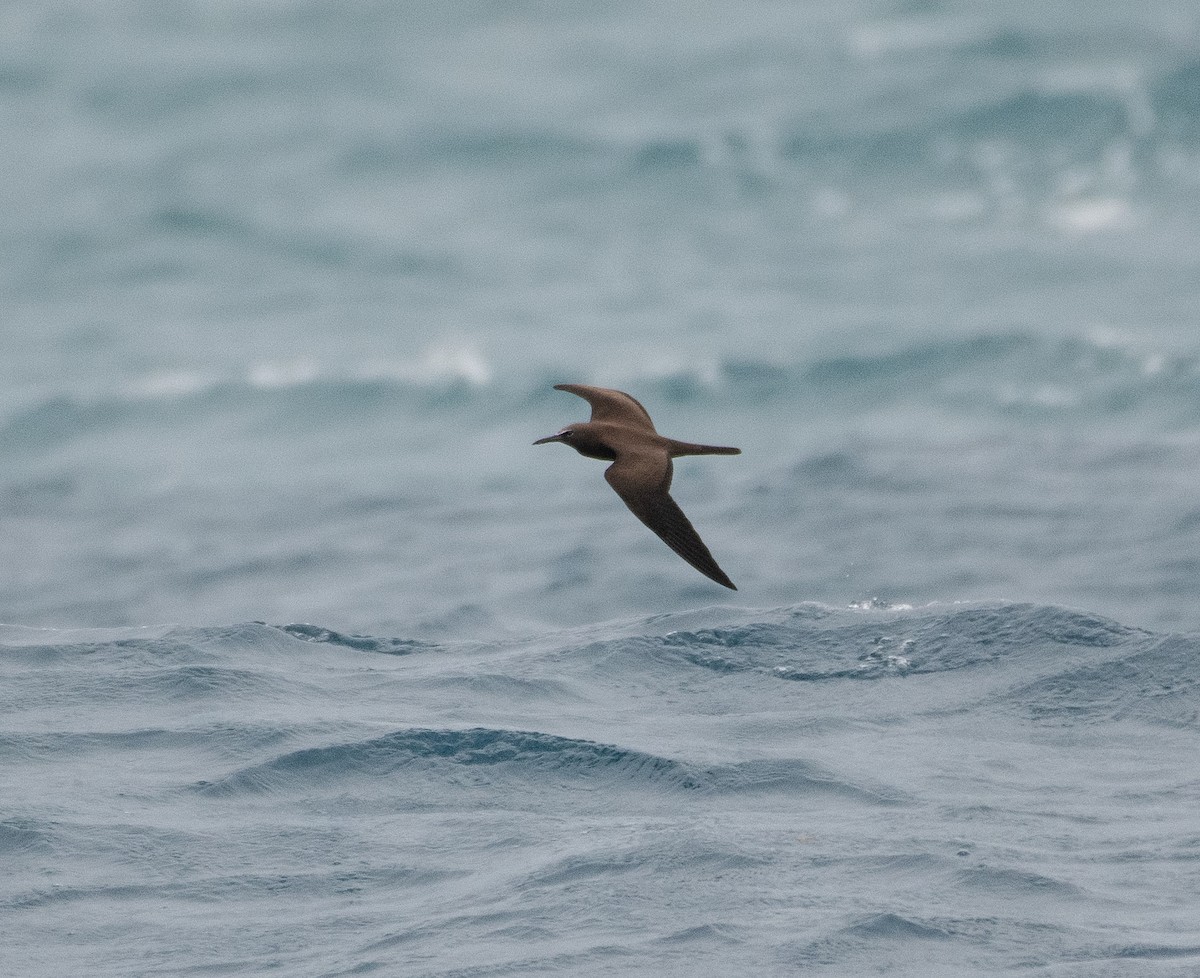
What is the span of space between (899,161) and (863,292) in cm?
656

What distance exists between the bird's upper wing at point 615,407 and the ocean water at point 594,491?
2.89 metres

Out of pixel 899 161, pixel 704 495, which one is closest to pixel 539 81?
pixel 899 161

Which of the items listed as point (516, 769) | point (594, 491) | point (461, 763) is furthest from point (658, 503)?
point (594, 491)

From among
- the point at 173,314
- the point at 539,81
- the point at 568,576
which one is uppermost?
the point at 539,81

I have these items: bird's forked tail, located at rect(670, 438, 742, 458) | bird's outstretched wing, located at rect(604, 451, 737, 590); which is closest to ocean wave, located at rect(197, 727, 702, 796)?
bird's forked tail, located at rect(670, 438, 742, 458)

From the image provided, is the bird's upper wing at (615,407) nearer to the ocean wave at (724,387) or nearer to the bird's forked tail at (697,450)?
the bird's forked tail at (697,450)

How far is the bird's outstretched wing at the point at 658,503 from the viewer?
38.7ft

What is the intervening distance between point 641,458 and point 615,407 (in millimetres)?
1397

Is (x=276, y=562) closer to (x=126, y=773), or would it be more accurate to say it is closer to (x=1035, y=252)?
(x=126, y=773)

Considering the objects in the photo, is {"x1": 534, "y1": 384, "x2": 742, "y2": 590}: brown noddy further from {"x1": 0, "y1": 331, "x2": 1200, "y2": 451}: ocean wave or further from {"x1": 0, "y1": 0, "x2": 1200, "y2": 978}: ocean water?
{"x1": 0, "y1": 331, "x2": 1200, "y2": 451}: ocean wave

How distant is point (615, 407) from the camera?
560 inches

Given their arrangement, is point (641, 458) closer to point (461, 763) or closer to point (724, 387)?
point (461, 763)

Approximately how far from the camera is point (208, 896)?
1441cm

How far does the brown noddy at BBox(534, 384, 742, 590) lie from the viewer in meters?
11.9
